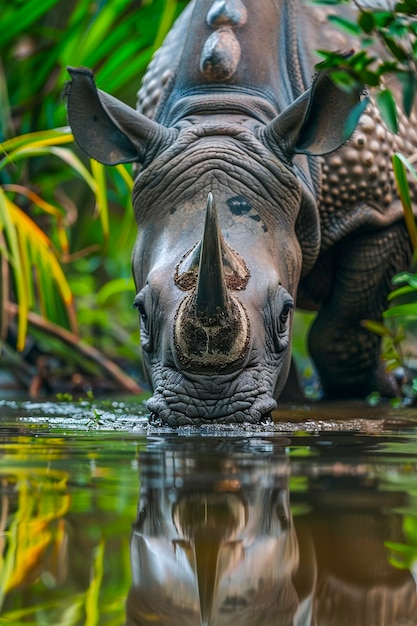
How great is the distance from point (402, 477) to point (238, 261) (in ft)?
5.72

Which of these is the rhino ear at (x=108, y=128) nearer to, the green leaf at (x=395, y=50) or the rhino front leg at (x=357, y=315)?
the rhino front leg at (x=357, y=315)

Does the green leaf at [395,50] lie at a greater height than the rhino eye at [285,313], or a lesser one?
greater

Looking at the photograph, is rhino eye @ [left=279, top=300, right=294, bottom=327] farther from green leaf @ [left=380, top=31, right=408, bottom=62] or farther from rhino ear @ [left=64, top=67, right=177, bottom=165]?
green leaf @ [left=380, top=31, right=408, bottom=62]

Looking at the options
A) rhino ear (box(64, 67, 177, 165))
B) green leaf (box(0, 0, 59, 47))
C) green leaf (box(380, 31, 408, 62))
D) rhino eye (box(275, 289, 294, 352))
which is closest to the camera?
green leaf (box(380, 31, 408, 62))

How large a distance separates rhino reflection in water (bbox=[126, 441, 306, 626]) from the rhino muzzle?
45.3 inches

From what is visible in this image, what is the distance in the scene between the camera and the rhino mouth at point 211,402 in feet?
12.8

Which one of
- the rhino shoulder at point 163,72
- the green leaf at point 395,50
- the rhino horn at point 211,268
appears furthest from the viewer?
the rhino shoulder at point 163,72

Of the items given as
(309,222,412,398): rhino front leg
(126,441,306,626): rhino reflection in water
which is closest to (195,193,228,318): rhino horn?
(126,441,306,626): rhino reflection in water

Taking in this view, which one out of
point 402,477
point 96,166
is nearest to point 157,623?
point 402,477

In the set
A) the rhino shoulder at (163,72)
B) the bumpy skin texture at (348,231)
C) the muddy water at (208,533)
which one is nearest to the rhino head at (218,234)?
the bumpy skin texture at (348,231)

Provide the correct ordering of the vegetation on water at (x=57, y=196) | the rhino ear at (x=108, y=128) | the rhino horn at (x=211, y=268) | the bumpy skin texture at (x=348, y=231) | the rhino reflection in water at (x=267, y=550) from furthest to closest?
the vegetation on water at (x=57, y=196)
the bumpy skin texture at (x=348, y=231)
the rhino ear at (x=108, y=128)
the rhino horn at (x=211, y=268)
the rhino reflection in water at (x=267, y=550)

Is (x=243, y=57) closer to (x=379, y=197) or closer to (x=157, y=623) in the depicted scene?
(x=379, y=197)

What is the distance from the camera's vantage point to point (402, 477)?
247 cm

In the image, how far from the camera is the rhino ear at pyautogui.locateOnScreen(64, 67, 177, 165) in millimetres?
4660
